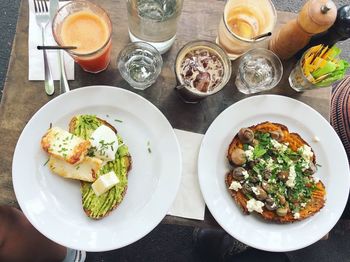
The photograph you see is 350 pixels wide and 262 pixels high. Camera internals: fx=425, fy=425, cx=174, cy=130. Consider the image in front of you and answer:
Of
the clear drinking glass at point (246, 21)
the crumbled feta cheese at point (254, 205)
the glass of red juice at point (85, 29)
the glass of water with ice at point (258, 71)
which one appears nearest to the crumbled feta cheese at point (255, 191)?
the crumbled feta cheese at point (254, 205)

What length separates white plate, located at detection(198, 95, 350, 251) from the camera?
1.31m

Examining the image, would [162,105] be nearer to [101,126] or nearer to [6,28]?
[101,126]

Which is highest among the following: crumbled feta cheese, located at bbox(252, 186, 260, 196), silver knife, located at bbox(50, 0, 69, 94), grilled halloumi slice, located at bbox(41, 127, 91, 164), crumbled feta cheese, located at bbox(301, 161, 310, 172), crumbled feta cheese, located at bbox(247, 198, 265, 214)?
silver knife, located at bbox(50, 0, 69, 94)

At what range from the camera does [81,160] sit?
1.24m

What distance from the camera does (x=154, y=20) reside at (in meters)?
1.25

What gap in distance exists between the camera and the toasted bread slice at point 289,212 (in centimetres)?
131

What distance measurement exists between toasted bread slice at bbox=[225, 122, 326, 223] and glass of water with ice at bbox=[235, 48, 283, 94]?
0.42 ft

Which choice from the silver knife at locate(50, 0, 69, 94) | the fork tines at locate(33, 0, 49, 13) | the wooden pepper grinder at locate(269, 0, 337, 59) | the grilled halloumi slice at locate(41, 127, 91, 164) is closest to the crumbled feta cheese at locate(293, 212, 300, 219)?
the wooden pepper grinder at locate(269, 0, 337, 59)

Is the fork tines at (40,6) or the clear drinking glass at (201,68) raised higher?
the fork tines at (40,6)

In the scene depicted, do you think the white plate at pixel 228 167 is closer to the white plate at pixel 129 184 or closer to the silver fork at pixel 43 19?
the white plate at pixel 129 184

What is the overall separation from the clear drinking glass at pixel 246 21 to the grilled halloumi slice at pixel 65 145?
55 centimetres

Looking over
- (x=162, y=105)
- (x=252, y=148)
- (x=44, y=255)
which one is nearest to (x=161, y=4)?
(x=162, y=105)

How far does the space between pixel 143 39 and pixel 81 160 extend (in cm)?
43

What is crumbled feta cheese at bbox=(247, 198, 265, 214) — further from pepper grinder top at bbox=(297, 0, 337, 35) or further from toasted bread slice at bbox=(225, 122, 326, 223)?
pepper grinder top at bbox=(297, 0, 337, 35)
